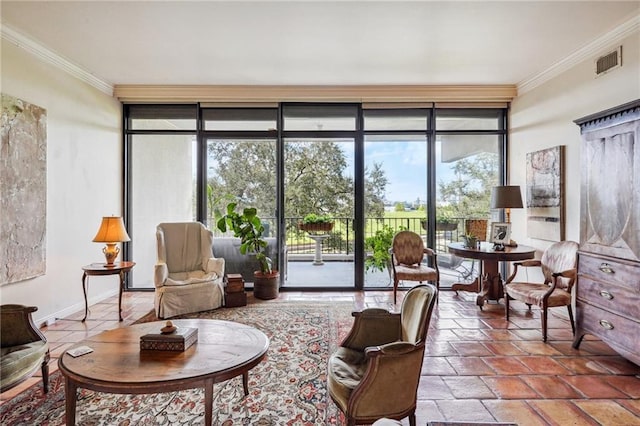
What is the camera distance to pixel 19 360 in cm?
194

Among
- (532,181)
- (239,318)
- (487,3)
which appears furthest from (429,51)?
(239,318)

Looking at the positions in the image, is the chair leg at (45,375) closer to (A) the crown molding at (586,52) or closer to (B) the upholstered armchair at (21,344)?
(B) the upholstered armchair at (21,344)

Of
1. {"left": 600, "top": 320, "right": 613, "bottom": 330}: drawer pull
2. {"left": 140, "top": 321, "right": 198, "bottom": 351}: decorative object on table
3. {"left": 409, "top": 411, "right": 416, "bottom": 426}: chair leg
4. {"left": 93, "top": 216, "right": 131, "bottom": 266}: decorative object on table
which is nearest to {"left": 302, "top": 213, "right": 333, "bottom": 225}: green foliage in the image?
{"left": 93, "top": 216, "right": 131, "bottom": 266}: decorative object on table

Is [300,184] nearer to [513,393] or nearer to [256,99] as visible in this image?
[256,99]

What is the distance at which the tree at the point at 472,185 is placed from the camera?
16.8ft

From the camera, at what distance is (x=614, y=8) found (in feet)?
9.46

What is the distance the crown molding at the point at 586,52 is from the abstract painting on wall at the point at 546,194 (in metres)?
0.94

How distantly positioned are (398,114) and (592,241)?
3.06m

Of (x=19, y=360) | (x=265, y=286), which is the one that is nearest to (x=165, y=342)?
(x=19, y=360)

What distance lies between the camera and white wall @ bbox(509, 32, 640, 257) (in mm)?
3191

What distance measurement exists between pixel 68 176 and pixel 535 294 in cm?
534

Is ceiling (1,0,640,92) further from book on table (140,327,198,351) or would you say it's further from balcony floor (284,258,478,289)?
balcony floor (284,258,478,289)

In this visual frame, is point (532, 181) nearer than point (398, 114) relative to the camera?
Yes

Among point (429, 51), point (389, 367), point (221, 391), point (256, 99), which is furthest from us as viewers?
point (256, 99)
